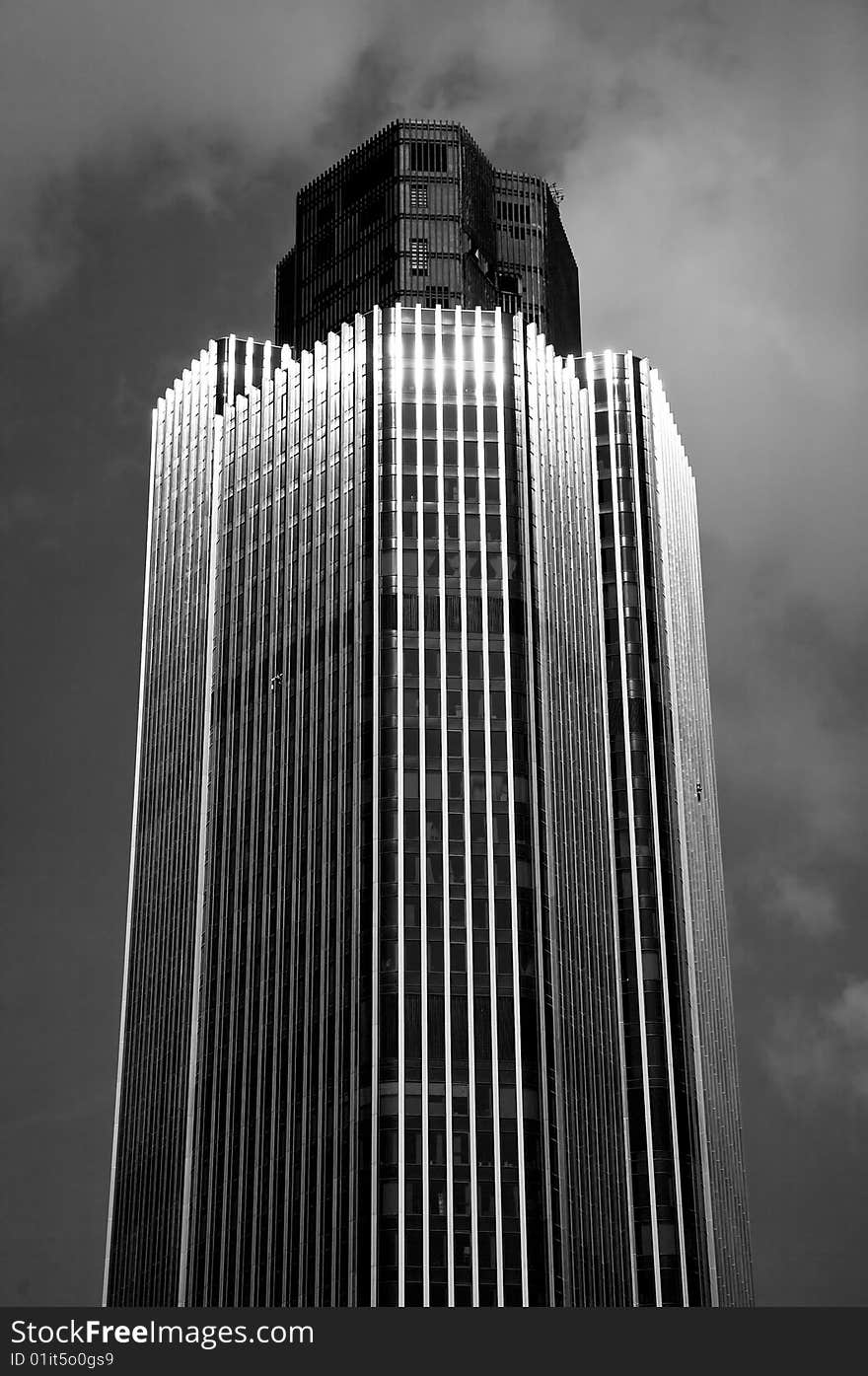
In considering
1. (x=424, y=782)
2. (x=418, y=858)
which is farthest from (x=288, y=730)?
(x=418, y=858)

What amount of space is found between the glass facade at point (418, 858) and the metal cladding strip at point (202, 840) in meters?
0.33

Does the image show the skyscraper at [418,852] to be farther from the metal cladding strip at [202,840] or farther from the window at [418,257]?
the window at [418,257]

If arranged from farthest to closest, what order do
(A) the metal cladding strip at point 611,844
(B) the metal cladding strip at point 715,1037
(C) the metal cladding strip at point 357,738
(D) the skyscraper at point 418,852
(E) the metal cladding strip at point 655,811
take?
1. (B) the metal cladding strip at point 715,1037
2. (E) the metal cladding strip at point 655,811
3. (A) the metal cladding strip at point 611,844
4. (D) the skyscraper at point 418,852
5. (C) the metal cladding strip at point 357,738

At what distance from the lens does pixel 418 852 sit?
518 feet

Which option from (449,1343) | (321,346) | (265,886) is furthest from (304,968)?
(449,1343)

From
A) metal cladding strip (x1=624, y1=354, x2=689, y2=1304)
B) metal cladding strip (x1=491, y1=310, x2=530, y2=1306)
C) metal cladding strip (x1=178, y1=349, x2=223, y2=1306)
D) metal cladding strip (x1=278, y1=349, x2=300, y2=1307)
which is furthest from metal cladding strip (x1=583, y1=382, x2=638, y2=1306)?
metal cladding strip (x1=178, y1=349, x2=223, y2=1306)

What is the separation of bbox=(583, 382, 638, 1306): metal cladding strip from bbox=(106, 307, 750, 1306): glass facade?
20.3 inches

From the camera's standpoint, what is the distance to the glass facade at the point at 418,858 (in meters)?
150

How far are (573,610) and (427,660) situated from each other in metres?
20.1

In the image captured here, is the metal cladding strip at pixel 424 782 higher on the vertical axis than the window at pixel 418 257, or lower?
lower

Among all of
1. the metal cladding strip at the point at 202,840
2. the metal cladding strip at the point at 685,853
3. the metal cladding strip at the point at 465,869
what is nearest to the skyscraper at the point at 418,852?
the metal cladding strip at the point at 465,869

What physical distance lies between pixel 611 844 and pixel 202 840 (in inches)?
1337

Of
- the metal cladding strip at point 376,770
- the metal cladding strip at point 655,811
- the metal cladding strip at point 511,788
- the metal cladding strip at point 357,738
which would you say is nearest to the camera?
the metal cladding strip at point 357,738

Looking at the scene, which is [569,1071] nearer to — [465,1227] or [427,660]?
[465,1227]
